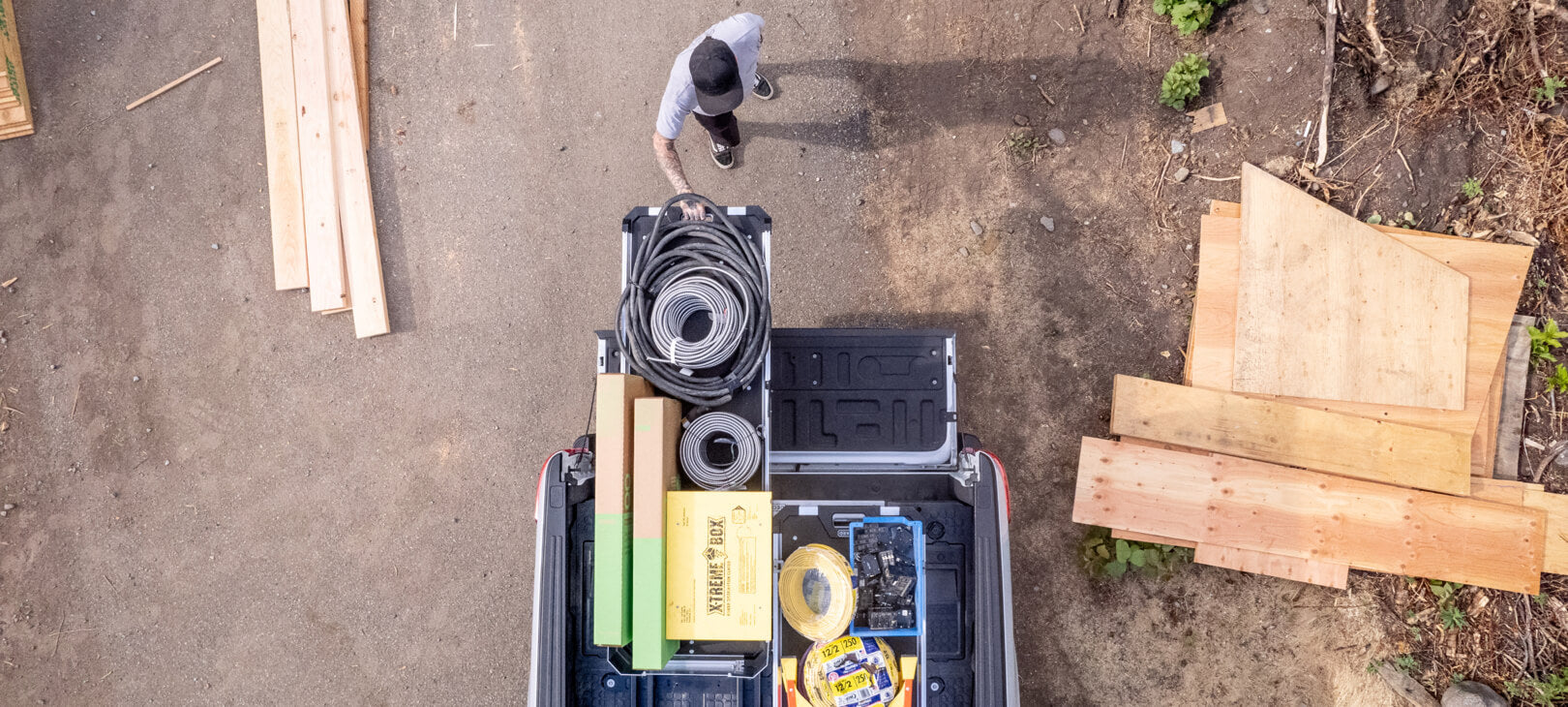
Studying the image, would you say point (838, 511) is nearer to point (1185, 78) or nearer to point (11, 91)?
point (1185, 78)

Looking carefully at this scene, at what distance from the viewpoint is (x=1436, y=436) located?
390cm

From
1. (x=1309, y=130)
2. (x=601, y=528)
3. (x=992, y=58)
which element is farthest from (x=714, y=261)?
(x=1309, y=130)

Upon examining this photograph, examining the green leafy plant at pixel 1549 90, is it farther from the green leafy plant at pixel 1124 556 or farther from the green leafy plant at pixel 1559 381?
the green leafy plant at pixel 1124 556

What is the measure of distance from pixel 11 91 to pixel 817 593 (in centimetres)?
558

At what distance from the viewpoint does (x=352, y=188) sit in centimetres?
438

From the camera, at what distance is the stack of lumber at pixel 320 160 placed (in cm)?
435

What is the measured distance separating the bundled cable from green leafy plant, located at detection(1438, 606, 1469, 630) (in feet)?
13.7

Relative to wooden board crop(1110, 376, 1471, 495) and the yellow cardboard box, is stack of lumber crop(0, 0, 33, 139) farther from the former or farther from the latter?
wooden board crop(1110, 376, 1471, 495)

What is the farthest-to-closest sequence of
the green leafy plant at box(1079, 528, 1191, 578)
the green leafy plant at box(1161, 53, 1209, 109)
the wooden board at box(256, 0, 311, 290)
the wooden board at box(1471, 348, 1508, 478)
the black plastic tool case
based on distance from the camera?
1. the wooden board at box(256, 0, 311, 290)
2. the green leafy plant at box(1161, 53, 1209, 109)
3. the green leafy plant at box(1079, 528, 1191, 578)
4. the wooden board at box(1471, 348, 1508, 478)
5. the black plastic tool case

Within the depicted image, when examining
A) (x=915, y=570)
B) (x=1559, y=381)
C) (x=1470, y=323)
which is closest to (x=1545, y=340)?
(x=1559, y=381)

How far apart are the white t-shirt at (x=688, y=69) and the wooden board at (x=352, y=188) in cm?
206

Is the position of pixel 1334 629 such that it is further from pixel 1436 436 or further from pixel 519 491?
pixel 519 491

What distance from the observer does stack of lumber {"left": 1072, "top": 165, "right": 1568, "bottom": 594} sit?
3.91 m

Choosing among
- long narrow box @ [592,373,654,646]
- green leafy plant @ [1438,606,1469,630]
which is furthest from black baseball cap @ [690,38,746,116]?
green leafy plant @ [1438,606,1469,630]
